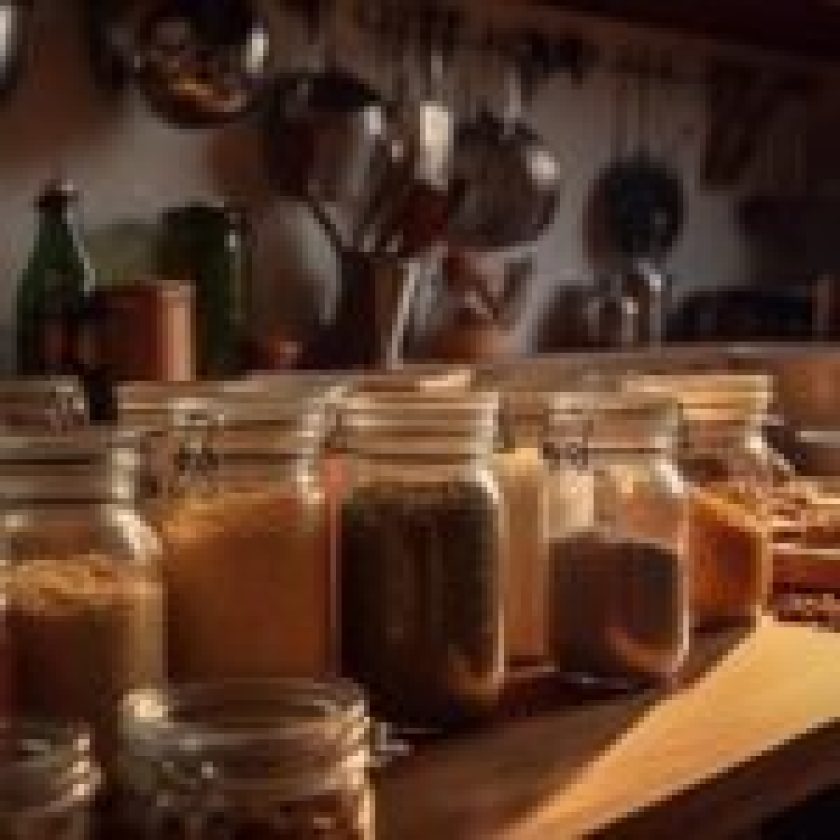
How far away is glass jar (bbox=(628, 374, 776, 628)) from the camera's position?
1136 millimetres

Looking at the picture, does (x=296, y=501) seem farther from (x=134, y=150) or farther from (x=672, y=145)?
(x=672, y=145)

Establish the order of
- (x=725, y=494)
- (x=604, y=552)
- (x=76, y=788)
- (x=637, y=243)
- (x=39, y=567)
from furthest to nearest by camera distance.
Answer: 1. (x=637, y=243)
2. (x=725, y=494)
3. (x=604, y=552)
4. (x=39, y=567)
5. (x=76, y=788)

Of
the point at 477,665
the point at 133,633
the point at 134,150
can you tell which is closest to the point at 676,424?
the point at 477,665

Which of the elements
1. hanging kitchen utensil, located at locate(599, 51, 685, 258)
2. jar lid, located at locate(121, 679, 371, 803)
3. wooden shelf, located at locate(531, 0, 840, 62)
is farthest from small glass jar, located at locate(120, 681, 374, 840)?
hanging kitchen utensil, located at locate(599, 51, 685, 258)

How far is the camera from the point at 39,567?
0.77m

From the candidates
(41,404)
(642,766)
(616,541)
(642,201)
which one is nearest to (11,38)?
(41,404)

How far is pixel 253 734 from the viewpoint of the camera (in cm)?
66

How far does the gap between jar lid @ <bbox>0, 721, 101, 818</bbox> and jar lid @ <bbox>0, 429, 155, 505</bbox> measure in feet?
0.45

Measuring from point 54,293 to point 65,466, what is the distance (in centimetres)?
95

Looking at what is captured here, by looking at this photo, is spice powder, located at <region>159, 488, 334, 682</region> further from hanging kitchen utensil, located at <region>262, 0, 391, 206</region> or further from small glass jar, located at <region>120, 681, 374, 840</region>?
hanging kitchen utensil, located at <region>262, 0, 391, 206</region>

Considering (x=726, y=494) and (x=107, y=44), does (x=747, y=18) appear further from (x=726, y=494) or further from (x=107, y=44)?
(x=726, y=494)

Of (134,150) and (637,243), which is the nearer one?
(134,150)

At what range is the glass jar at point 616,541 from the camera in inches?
39.1

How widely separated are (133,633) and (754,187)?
7.73 ft
